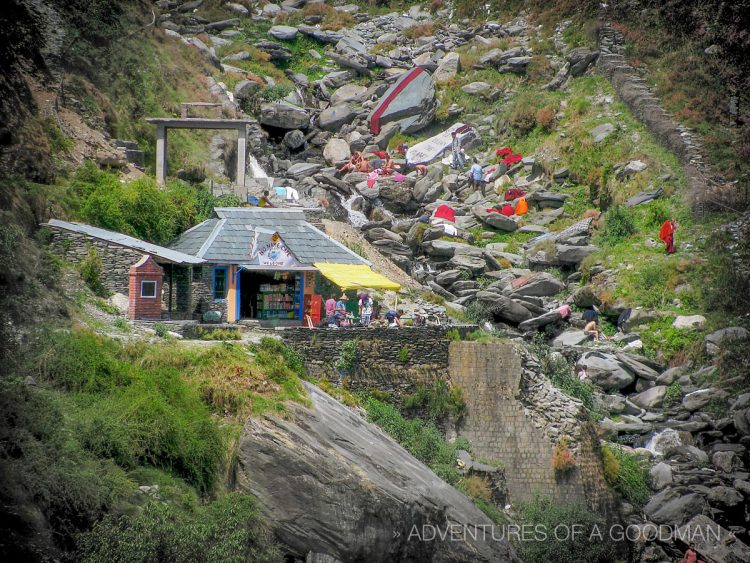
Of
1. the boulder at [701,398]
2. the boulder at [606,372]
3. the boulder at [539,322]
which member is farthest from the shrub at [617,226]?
the boulder at [701,398]

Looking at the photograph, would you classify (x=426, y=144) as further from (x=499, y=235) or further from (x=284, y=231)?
(x=284, y=231)

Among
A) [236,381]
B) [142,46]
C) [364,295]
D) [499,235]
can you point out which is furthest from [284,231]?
[142,46]

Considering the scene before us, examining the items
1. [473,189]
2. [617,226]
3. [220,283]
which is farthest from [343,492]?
[473,189]

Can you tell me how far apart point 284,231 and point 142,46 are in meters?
18.8

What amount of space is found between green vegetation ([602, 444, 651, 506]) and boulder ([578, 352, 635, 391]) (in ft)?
12.0

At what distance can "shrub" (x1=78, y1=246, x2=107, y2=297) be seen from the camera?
27.5 meters

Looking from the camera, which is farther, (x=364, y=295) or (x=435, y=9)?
(x=435, y=9)

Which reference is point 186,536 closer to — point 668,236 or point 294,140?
point 668,236

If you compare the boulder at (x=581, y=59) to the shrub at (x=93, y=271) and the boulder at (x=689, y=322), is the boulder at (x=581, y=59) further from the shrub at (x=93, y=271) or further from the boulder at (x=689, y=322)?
the shrub at (x=93, y=271)

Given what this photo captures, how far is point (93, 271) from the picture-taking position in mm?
27641

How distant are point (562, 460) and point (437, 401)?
131 inches

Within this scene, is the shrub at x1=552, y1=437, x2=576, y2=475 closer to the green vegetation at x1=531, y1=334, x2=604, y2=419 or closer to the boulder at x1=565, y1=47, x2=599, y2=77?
the green vegetation at x1=531, y1=334, x2=604, y2=419

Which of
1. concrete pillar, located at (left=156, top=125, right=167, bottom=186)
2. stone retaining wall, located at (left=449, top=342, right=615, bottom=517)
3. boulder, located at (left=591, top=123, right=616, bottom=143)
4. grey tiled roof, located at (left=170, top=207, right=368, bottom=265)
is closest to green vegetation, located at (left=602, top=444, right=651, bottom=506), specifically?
stone retaining wall, located at (left=449, top=342, right=615, bottom=517)

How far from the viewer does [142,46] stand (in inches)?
1842
